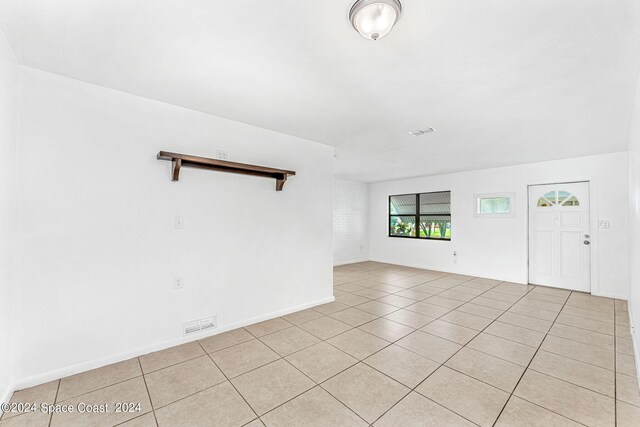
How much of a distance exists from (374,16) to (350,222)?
21.0 feet

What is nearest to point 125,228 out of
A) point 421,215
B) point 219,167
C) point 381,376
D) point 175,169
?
point 175,169

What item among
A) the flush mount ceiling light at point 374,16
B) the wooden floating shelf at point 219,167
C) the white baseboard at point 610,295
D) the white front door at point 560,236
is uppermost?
the flush mount ceiling light at point 374,16

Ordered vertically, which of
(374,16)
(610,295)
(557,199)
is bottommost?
(610,295)

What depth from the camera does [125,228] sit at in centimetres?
243

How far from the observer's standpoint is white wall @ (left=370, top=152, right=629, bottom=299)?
4305 mm

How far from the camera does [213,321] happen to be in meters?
2.93

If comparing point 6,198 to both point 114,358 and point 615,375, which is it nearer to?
point 114,358

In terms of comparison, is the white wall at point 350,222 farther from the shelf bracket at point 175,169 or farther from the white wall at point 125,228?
the shelf bracket at point 175,169

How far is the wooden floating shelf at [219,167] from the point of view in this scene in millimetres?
2537

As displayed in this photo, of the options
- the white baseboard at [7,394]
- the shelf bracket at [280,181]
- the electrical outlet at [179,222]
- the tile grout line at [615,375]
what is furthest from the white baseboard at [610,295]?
the white baseboard at [7,394]

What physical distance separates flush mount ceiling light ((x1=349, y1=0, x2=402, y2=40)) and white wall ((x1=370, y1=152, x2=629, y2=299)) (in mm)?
5082

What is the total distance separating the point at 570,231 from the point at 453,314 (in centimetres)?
306

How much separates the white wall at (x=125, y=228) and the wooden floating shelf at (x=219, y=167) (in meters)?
0.09

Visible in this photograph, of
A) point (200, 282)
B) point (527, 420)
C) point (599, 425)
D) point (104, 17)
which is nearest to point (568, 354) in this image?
point (599, 425)
